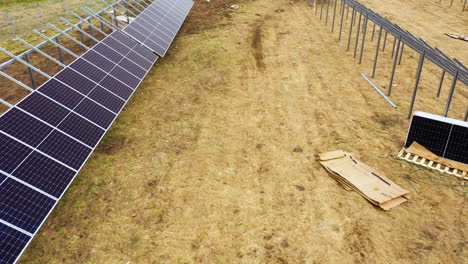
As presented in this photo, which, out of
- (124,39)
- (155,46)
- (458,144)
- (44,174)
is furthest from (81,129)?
(458,144)

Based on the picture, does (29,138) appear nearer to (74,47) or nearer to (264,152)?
(264,152)

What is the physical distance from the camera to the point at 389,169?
12.8m

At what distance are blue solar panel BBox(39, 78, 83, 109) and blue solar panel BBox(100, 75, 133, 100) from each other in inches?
66.3

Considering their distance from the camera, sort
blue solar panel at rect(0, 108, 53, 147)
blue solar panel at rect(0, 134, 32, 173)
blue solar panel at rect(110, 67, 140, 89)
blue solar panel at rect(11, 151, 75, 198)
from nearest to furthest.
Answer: blue solar panel at rect(0, 134, 32, 173) → blue solar panel at rect(11, 151, 75, 198) → blue solar panel at rect(0, 108, 53, 147) → blue solar panel at rect(110, 67, 140, 89)

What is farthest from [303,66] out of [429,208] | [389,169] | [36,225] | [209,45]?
[36,225]

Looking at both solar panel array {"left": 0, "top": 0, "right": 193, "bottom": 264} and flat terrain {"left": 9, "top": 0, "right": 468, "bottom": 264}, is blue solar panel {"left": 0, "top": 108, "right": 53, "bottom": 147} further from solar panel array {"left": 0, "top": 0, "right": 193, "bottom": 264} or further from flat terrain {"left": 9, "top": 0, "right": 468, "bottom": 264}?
flat terrain {"left": 9, "top": 0, "right": 468, "bottom": 264}

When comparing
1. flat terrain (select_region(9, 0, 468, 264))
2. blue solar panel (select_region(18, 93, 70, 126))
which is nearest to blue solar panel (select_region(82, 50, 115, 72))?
flat terrain (select_region(9, 0, 468, 264))

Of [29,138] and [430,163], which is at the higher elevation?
[29,138]

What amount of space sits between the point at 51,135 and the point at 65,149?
61 cm

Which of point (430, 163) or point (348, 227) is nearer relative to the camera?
point (348, 227)

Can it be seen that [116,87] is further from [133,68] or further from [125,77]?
[133,68]

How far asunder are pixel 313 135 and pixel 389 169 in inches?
128

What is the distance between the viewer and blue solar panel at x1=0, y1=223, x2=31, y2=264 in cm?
760

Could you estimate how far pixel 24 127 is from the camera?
1023cm
